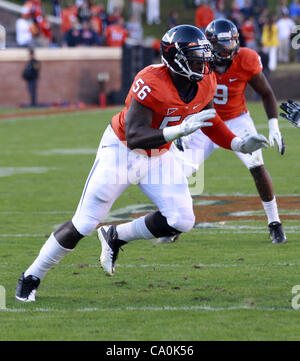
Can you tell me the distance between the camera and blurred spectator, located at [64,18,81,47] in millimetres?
25469

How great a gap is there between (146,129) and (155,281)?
3.90ft

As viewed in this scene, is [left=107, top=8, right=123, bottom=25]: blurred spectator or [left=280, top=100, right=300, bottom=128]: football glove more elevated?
[left=280, top=100, right=300, bottom=128]: football glove

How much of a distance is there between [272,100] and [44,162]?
21.0ft

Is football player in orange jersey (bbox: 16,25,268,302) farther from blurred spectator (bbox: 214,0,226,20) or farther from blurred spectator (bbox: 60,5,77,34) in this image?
blurred spectator (bbox: 214,0,226,20)

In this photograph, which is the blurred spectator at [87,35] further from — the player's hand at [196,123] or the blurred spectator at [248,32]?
the player's hand at [196,123]

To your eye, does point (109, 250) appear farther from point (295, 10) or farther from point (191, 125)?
point (295, 10)

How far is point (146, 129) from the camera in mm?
5254

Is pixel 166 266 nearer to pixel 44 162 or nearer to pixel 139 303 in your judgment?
pixel 139 303

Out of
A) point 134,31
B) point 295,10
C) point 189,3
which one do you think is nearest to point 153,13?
point 189,3

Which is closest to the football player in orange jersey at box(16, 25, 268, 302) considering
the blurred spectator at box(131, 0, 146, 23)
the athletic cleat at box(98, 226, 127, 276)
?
the athletic cleat at box(98, 226, 127, 276)

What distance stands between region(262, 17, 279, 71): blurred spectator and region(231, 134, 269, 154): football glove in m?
19.8

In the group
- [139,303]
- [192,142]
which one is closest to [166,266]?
[139,303]

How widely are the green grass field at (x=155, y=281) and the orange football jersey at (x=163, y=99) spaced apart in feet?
3.01

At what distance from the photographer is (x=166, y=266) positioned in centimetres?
643
